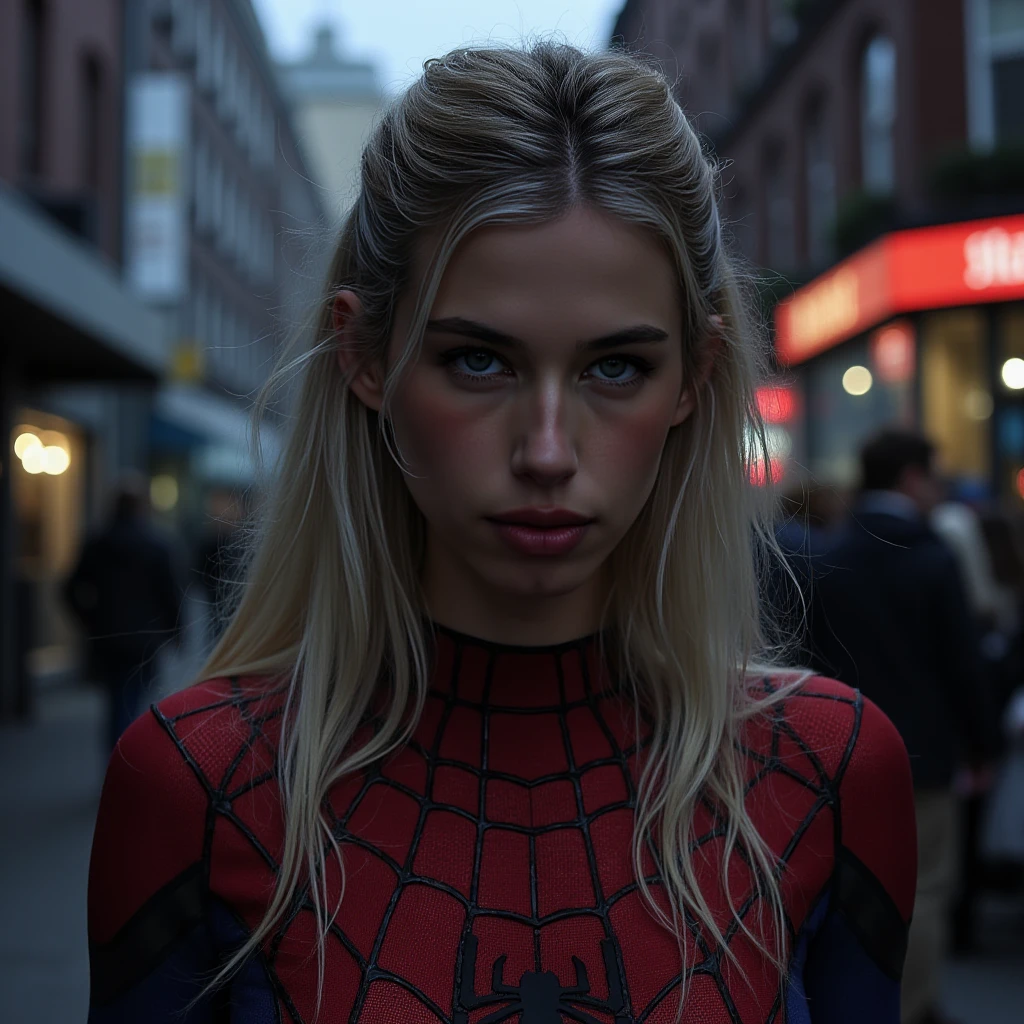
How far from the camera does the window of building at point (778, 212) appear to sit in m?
18.8

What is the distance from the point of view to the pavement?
453 centimetres

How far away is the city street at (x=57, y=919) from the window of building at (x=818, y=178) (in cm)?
1159

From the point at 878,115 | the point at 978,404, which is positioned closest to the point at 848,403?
the point at 878,115

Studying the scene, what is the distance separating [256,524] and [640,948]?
86 cm

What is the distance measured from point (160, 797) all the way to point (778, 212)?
1912 centimetres

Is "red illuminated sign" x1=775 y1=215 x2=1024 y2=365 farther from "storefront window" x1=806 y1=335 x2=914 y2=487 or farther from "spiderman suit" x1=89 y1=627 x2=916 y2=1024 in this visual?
"spiderman suit" x1=89 y1=627 x2=916 y2=1024

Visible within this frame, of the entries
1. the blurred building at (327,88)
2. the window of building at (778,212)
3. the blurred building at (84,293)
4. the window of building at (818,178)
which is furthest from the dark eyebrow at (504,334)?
the blurred building at (327,88)

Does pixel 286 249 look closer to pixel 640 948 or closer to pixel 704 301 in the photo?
pixel 704 301

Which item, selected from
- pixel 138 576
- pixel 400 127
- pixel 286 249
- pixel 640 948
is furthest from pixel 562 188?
pixel 138 576

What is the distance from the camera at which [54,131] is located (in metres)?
13.1

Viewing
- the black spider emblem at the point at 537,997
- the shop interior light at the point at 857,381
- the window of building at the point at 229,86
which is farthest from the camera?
the window of building at the point at 229,86

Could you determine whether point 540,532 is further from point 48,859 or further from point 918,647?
point 48,859

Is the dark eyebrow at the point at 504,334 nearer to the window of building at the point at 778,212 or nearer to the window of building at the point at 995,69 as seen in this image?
the window of building at the point at 995,69

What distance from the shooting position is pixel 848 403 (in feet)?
49.8
